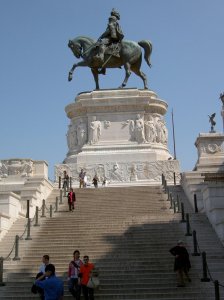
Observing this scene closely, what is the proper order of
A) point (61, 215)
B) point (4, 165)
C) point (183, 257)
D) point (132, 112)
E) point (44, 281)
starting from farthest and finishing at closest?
1. point (132, 112)
2. point (4, 165)
3. point (61, 215)
4. point (183, 257)
5. point (44, 281)

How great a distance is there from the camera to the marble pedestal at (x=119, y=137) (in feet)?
118

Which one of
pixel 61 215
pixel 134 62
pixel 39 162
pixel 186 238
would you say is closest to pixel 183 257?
pixel 186 238

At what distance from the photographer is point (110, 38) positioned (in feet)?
132

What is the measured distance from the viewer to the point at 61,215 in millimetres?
23125

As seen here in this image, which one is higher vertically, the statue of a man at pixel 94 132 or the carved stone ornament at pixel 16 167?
the statue of a man at pixel 94 132

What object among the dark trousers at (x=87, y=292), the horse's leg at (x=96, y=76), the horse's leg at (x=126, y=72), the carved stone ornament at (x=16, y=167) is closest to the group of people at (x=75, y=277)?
the dark trousers at (x=87, y=292)

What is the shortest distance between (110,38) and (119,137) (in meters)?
8.11

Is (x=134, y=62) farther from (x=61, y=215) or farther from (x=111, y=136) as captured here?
(x=61, y=215)

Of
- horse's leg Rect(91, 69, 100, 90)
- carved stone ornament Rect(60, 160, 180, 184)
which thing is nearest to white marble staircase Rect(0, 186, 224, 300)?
carved stone ornament Rect(60, 160, 180, 184)

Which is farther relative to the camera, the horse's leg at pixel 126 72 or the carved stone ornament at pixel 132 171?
the horse's leg at pixel 126 72

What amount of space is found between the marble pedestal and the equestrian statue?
2.06 meters

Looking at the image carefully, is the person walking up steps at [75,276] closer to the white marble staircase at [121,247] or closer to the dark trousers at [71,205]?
the white marble staircase at [121,247]

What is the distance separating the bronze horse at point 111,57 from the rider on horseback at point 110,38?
13.9 inches

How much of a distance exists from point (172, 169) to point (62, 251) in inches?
734
